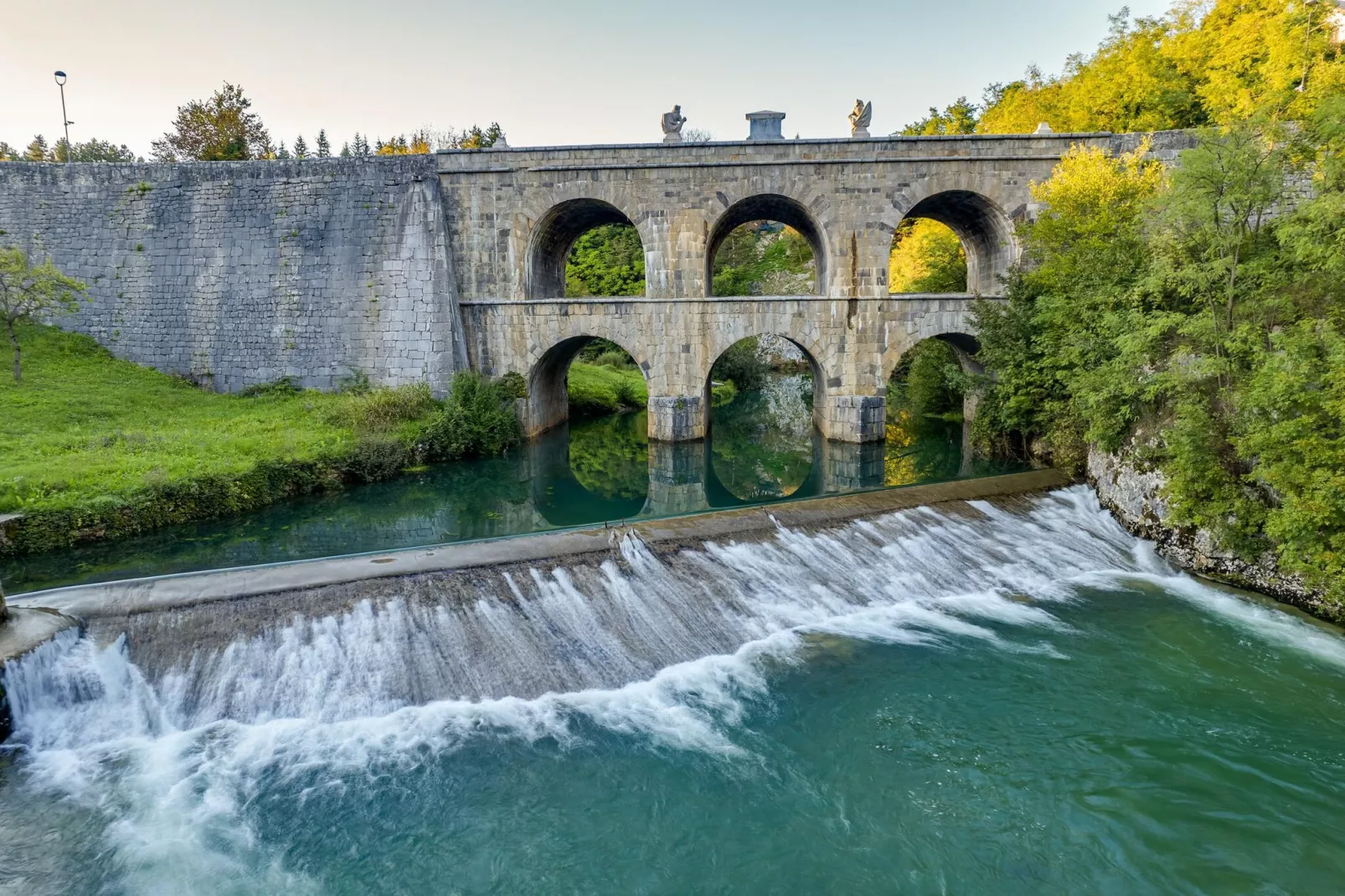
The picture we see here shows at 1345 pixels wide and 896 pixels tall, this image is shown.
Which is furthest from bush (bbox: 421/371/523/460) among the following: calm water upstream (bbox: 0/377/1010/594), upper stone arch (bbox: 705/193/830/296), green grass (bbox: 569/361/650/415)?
green grass (bbox: 569/361/650/415)

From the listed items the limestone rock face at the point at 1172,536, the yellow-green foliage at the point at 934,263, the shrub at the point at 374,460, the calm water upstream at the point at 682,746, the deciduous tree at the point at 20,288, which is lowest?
the calm water upstream at the point at 682,746

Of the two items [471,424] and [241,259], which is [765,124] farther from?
[241,259]

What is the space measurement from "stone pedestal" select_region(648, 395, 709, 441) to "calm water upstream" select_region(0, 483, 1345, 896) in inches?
431

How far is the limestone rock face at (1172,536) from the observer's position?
945 centimetres

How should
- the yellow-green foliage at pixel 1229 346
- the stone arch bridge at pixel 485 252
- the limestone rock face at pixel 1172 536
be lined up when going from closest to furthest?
the yellow-green foliage at pixel 1229 346
the limestone rock face at pixel 1172 536
the stone arch bridge at pixel 485 252

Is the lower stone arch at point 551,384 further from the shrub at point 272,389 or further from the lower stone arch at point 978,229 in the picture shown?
the lower stone arch at point 978,229

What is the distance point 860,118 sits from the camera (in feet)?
63.5

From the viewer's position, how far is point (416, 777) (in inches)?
249

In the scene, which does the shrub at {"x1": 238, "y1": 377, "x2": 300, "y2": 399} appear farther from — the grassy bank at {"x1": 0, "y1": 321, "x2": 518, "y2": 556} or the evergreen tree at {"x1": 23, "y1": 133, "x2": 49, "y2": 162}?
the evergreen tree at {"x1": 23, "y1": 133, "x2": 49, "y2": 162}

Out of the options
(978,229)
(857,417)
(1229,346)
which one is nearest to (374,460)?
(857,417)

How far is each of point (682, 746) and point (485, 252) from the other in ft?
55.4

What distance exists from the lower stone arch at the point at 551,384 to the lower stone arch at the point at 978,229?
10659 mm

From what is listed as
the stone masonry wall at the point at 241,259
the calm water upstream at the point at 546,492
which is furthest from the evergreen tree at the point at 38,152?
the calm water upstream at the point at 546,492

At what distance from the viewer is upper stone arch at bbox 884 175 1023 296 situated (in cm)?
1933
